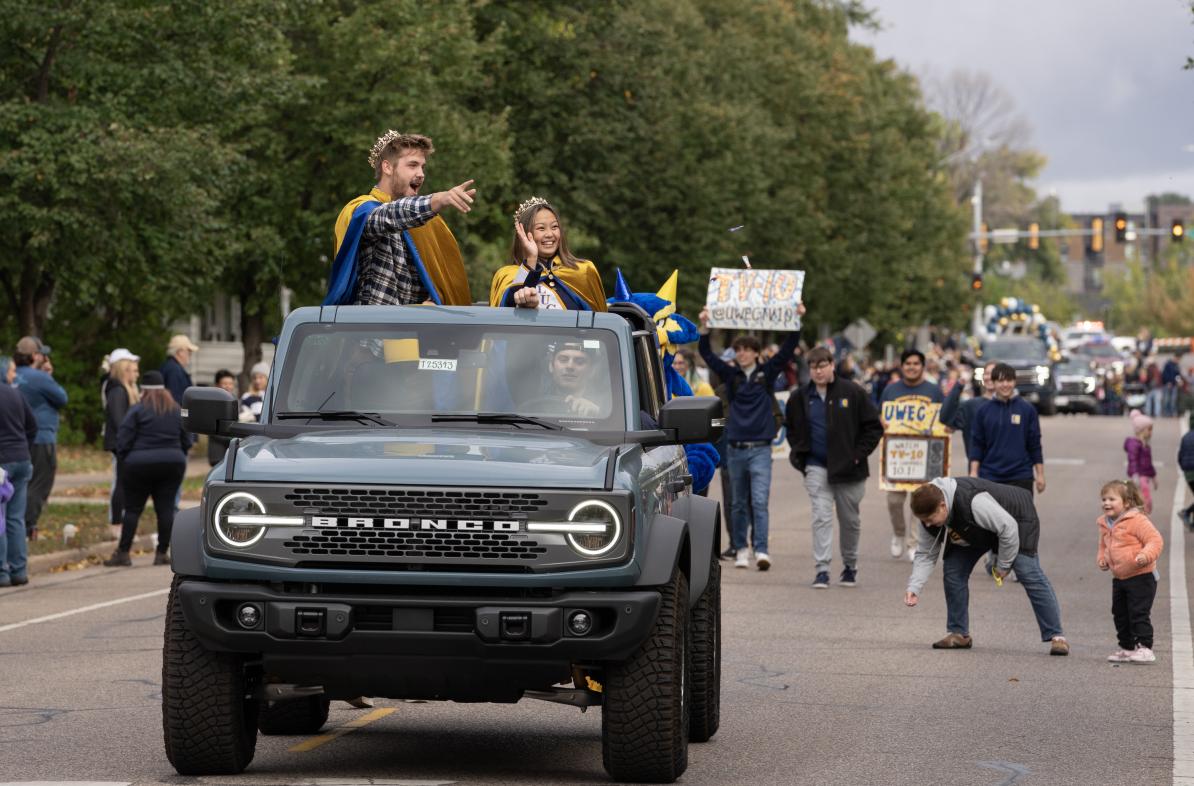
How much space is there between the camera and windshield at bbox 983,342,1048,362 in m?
65.4

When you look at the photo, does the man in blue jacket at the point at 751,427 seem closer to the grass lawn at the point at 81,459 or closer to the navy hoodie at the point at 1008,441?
the navy hoodie at the point at 1008,441

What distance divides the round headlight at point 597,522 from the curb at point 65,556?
1199cm

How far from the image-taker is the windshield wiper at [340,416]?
8703 millimetres

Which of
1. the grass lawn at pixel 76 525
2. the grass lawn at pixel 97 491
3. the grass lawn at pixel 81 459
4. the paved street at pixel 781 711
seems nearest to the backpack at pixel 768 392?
the paved street at pixel 781 711

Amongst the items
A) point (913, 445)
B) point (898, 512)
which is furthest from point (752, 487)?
point (913, 445)

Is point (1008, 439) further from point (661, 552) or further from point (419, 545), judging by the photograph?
point (419, 545)

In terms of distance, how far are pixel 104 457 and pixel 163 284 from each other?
8222 mm

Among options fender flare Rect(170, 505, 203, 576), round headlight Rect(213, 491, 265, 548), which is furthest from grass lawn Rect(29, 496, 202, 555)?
round headlight Rect(213, 491, 265, 548)

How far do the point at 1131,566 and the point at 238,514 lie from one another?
6.86 metres

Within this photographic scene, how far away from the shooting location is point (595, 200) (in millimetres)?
48656

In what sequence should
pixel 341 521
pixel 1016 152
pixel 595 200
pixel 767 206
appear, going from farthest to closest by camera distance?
pixel 1016 152 < pixel 767 206 < pixel 595 200 < pixel 341 521

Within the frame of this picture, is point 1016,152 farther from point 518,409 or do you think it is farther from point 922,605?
point 518,409

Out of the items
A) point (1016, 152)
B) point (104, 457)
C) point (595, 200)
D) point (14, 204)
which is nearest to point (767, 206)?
point (595, 200)

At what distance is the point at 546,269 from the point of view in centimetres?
991
